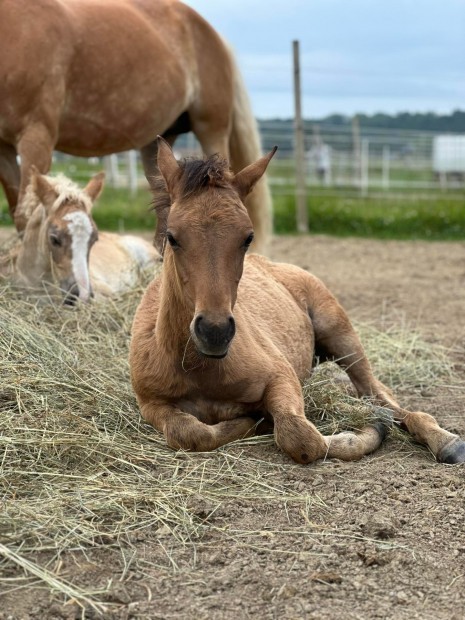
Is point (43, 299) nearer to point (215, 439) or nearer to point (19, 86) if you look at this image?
point (19, 86)

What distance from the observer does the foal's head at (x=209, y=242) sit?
3.35 m

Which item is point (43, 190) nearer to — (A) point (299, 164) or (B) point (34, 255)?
(B) point (34, 255)

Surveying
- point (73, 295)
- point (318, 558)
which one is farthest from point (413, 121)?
point (318, 558)

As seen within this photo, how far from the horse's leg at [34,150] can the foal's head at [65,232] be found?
15 cm

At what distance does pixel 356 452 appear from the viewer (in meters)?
3.90

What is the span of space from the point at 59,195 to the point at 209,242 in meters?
3.01

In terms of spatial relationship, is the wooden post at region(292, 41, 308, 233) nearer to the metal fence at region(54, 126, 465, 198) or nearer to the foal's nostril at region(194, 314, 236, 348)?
the metal fence at region(54, 126, 465, 198)

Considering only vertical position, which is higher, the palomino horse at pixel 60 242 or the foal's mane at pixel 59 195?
the foal's mane at pixel 59 195

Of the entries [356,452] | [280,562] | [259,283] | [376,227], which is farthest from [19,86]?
[376,227]

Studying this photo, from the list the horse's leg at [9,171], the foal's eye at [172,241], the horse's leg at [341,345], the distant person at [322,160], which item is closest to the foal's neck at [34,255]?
the horse's leg at [9,171]

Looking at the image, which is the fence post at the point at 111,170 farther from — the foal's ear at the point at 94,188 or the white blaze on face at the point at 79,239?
the white blaze on face at the point at 79,239

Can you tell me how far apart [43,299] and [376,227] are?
7.75m

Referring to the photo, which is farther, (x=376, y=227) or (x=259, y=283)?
(x=376, y=227)

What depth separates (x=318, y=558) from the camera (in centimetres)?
296
